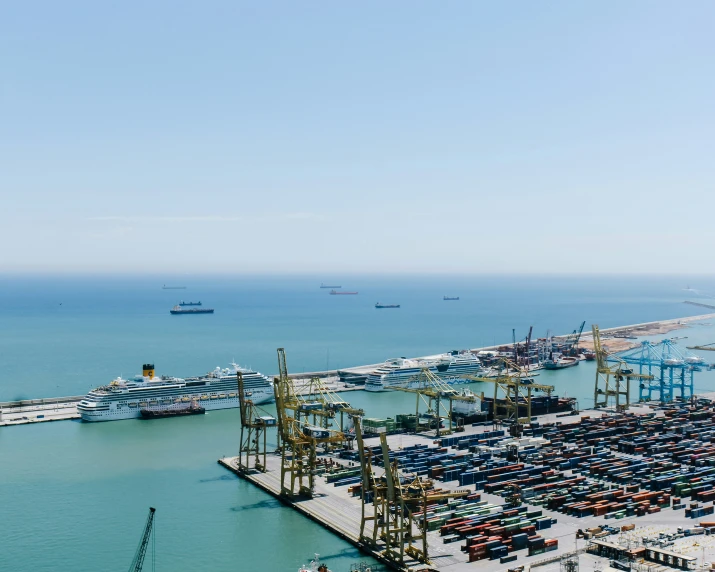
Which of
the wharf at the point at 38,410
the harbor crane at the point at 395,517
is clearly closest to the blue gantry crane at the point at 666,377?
the harbor crane at the point at 395,517

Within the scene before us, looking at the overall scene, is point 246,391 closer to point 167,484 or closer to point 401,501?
point 167,484

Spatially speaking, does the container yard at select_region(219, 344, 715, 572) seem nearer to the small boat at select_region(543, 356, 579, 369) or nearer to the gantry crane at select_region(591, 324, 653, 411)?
the gantry crane at select_region(591, 324, 653, 411)

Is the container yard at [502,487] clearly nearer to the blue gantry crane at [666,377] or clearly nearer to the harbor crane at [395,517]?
the harbor crane at [395,517]

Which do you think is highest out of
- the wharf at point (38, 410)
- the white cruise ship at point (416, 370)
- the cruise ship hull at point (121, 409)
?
the white cruise ship at point (416, 370)

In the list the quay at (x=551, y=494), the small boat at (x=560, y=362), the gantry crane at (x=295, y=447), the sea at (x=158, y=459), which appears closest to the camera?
the quay at (x=551, y=494)

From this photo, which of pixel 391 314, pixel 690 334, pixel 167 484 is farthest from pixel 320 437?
pixel 391 314

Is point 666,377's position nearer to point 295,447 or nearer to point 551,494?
point 551,494

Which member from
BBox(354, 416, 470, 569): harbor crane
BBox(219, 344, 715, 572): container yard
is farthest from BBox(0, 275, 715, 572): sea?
BBox(219, 344, 715, 572): container yard

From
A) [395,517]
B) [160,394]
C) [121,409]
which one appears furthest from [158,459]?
[395,517]
